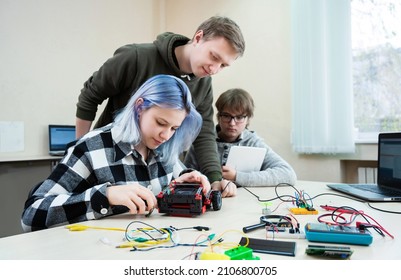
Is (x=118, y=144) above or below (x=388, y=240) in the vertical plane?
above

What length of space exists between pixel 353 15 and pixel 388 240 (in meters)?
2.31

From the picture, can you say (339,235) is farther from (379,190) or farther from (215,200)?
(379,190)

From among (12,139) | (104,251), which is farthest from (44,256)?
(12,139)

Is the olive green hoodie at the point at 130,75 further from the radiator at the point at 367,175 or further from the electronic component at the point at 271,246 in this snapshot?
the radiator at the point at 367,175

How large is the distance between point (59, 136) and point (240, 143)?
1814 mm

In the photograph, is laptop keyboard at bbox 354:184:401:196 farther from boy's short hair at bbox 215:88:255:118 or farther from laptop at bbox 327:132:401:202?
boy's short hair at bbox 215:88:255:118

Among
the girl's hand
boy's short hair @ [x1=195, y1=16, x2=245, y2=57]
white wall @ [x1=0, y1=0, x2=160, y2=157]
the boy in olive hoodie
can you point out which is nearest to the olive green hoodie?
the boy in olive hoodie

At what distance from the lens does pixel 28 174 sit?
7.97 feet

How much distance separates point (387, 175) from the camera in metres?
1.31

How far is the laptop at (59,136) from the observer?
2.79 m

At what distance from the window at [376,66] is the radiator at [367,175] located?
0.76 ft

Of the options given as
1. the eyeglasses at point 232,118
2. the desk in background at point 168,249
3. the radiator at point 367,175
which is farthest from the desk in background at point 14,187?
the radiator at point 367,175

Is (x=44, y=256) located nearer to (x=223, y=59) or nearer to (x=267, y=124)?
(x=223, y=59)

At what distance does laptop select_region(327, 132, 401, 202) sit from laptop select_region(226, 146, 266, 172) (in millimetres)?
356
